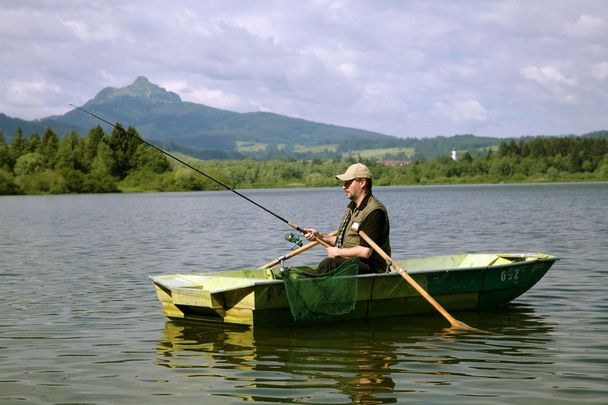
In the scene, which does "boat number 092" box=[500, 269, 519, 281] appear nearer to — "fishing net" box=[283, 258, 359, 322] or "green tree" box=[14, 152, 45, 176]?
"fishing net" box=[283, 258, 359, 322]

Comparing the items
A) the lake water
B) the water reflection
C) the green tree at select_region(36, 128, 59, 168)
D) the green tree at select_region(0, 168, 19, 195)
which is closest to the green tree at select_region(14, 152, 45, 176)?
the green tree at select_region(0, 168, 19, 195)

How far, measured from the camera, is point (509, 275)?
12.9 metres

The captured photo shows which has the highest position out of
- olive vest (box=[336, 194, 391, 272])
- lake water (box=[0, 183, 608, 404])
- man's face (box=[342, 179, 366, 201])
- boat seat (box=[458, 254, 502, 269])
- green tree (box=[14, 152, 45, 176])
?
green tree (box=[14, 152, 45, 176])

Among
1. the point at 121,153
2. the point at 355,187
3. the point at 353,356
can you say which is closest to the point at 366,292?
the point at 355,187

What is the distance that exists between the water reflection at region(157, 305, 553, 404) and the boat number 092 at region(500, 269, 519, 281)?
2.21 ft

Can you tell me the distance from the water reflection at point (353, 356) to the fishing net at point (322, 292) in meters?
0.30

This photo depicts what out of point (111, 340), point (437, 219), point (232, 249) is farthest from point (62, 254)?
point (437, 219)

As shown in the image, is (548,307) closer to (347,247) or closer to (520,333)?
(520,333)

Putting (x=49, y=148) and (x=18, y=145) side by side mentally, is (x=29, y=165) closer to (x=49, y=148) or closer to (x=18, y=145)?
(x=49, y=148)

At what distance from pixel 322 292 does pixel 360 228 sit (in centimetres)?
111

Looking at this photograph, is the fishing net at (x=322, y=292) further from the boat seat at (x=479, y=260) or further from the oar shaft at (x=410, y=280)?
the boat seat at (x=479, y=260)

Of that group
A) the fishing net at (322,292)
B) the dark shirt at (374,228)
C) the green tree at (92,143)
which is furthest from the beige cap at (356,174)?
the green tree at (92,143)

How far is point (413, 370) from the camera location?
352 inches

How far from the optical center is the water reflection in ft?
27.0
